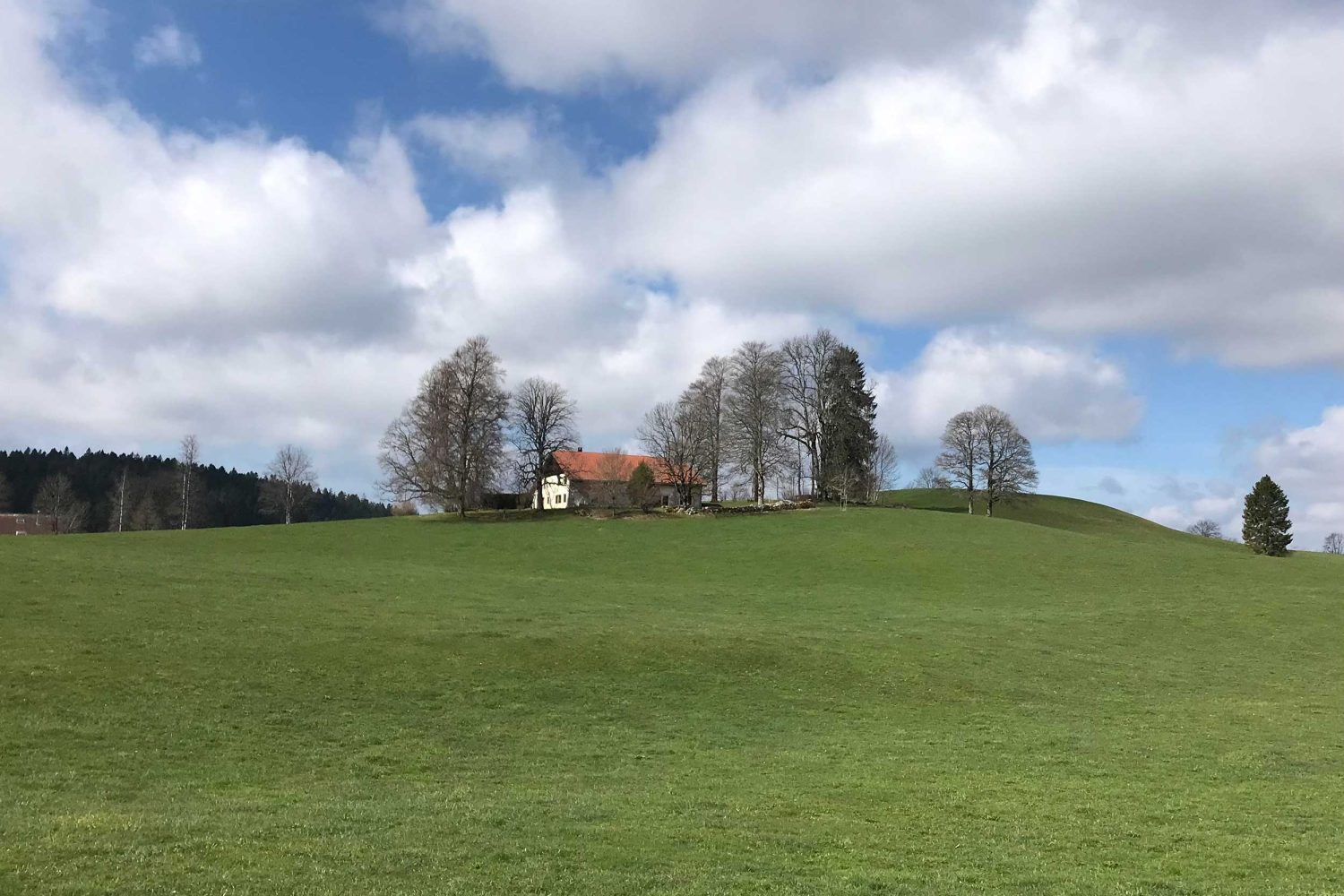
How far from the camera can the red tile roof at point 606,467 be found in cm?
10531

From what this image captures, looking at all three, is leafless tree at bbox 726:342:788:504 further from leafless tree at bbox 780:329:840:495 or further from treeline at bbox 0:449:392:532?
treeline at bbox 0:449:392:532

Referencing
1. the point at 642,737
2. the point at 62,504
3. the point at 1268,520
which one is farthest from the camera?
the point at 62,504

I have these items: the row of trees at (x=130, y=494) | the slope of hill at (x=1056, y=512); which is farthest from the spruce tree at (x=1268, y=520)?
the row of trees at (x=130, y=494)

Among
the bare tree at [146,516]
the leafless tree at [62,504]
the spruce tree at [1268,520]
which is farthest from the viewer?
the leafless tree at [62,504]

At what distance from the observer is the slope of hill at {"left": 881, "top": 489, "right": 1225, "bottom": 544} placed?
10700cm

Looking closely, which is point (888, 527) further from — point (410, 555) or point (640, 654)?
point (640, 654)

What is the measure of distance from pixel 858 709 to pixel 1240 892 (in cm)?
1414

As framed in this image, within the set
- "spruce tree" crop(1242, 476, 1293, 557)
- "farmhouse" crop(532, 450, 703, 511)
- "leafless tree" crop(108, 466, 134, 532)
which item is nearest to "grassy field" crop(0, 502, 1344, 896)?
"spruce tree" crop(1242, 476, 1293, 557)

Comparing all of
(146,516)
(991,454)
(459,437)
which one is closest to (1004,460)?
(991,454)

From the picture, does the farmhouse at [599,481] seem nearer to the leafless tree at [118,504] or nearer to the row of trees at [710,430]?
the row of trees at [710,430]

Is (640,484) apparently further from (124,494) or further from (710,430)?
(124,494)

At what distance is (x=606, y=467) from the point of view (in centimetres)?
11181

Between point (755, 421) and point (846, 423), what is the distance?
42.2 feet

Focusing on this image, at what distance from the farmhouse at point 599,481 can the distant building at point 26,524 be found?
6055 centimetres
